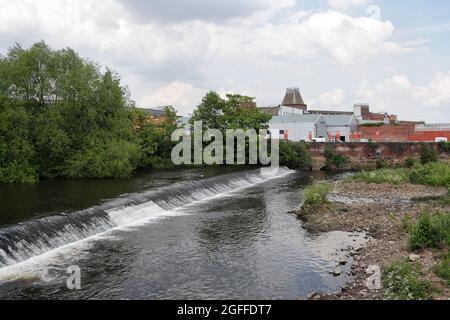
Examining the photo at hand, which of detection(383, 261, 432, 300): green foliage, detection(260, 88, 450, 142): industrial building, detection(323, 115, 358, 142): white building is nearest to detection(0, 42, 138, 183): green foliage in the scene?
detection(383, 261, 432, 300): green foliage

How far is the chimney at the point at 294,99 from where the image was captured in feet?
397

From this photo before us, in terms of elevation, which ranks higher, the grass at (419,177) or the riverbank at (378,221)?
the grass at (419,177)

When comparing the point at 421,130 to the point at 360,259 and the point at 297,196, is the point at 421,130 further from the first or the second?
the point at 360,259

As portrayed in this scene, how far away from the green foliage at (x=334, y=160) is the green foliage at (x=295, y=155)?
94.3 inches

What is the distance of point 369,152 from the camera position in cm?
5781

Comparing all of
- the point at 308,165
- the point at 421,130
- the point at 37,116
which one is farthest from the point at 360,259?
the point at 421,130

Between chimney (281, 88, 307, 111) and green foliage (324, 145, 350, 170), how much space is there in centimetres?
6464

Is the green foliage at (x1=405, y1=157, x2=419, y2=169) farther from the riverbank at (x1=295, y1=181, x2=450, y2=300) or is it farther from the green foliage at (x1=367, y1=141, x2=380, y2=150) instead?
the riverbank at (x1=295, y1=181, x2=450, y2=300)

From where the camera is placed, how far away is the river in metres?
14.1

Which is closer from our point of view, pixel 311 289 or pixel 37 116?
pixel 311 289

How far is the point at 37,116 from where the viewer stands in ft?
128

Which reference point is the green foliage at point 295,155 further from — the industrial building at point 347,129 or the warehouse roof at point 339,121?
the warehouse roof at point 339,121

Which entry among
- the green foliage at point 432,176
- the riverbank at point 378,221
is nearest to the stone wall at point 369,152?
the green foliage at point 432,176
